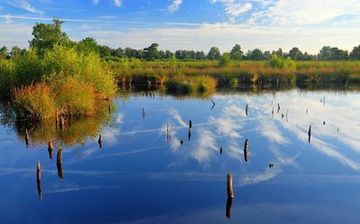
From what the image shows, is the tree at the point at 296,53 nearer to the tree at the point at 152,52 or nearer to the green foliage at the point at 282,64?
the tree at the point at 152,52

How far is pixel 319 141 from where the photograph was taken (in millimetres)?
19594

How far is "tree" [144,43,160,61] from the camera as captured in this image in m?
119

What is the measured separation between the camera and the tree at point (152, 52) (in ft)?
390

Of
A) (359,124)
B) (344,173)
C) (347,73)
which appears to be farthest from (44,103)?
(347,73)

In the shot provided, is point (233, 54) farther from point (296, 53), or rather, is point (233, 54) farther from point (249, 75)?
point (249, 75)

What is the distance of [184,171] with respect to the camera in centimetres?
1501

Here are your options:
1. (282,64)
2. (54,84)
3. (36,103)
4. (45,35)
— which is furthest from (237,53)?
(36,103)

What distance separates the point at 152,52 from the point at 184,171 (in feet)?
351

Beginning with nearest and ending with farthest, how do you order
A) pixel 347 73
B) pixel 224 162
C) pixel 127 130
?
pixel 224 162, pixel 127 130, pixel 347 73

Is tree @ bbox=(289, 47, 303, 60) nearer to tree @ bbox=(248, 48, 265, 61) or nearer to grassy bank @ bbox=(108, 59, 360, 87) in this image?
tree @ bbox=(248, 48, 265, 61)

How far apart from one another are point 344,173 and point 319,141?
4.92 meters

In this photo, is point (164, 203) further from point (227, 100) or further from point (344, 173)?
point (227, 100)

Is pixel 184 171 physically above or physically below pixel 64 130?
below

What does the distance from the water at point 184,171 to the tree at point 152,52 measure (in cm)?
9395
